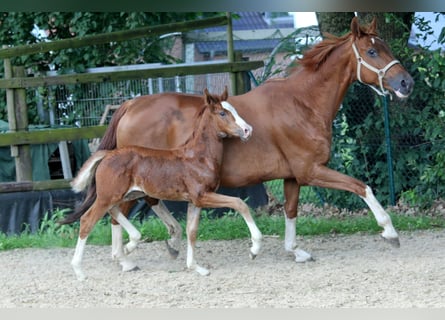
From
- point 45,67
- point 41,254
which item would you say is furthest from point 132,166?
point 45,67

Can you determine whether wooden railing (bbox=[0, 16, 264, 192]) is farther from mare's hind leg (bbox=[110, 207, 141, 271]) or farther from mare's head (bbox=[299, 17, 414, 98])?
mare's head (bbox=[299, 17, 414, 98])

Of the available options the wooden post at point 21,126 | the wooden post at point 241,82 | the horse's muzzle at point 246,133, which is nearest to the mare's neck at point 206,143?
the horse's muzzle at point 246,133

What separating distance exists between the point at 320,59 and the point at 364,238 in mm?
2238

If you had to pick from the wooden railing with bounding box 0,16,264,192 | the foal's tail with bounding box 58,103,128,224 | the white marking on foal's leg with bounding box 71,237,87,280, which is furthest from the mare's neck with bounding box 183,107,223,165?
the wooden railing with bounding box 0,16,264,192

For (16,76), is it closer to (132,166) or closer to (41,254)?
(41,254)

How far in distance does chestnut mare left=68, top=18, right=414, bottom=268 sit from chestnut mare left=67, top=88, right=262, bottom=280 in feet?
1.16

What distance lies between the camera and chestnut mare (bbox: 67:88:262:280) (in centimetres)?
701

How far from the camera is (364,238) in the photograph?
893cm

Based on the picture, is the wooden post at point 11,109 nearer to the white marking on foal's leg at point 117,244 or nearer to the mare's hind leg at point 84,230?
the white marking on foal's leg at point 117,244

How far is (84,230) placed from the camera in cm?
700

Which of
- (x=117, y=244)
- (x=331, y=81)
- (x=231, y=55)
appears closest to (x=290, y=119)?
(x=331, y=81)

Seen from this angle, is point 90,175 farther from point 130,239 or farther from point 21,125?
point 21,125

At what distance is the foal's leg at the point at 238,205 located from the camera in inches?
270

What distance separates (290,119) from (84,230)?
2195mm
